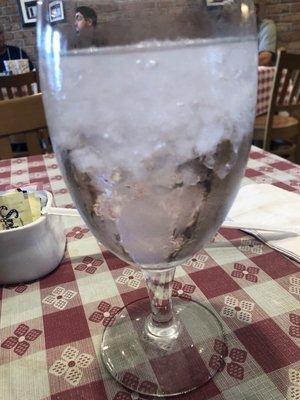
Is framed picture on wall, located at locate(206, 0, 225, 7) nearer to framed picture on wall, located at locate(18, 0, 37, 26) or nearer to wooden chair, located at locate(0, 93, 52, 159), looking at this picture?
wooden chair, located at locate(0, 93, 52, 159)

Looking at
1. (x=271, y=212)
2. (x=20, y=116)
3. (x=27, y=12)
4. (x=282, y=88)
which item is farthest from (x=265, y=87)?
(x=27, y=12)

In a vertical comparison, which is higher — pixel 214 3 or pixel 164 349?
pixel 214 3

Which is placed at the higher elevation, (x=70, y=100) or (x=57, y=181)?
(x=70, y=100)

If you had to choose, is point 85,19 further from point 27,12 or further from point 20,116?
point 27,12

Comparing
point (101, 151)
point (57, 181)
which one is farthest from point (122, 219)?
point (57, 181)

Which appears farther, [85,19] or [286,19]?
[286,19]

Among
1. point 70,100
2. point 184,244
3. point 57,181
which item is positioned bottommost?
point 57,181

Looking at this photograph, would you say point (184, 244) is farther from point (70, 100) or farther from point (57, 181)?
point (57, 181)
